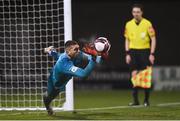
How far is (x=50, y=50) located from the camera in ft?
40.8

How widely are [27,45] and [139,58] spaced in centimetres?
217

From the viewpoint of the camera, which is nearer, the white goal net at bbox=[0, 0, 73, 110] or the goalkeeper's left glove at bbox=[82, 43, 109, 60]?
the goalkeeper's left glove at bbox=[82, 43, 109, 60]

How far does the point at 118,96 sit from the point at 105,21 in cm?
343

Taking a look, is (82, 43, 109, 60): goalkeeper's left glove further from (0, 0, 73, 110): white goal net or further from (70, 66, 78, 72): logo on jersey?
(0, 0, 73, 110): white goal net

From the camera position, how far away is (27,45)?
15383 millimetres

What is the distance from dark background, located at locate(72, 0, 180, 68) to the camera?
21.2 m

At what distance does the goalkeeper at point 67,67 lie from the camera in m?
11.8

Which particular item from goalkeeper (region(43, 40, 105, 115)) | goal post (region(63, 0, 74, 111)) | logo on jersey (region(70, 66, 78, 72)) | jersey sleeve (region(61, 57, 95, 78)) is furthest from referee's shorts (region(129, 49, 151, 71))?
logo on jersey (region(70, 66, 78, 72))

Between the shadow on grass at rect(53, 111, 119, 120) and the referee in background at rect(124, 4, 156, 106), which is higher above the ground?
the referee in background at rect(124, 4, 156, 106)

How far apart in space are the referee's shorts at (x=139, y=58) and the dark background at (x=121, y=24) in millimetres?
6136

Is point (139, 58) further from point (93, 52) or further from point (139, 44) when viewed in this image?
point (93, 52)

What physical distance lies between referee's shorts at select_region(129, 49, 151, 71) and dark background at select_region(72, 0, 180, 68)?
6136 mm

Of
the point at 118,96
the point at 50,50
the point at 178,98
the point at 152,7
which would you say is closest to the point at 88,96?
the point at 118,96

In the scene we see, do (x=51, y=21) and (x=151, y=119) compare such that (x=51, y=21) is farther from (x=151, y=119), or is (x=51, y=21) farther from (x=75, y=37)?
(x=75, y=37)
